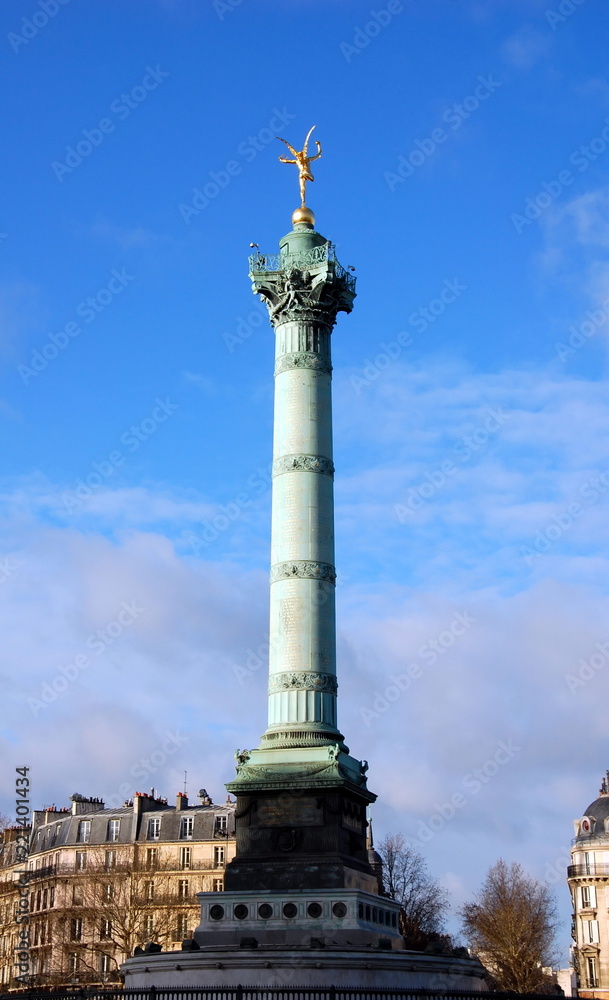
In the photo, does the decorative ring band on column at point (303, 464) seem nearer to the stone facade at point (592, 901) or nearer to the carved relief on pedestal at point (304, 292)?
the carved relief on pedestal at point (304, 292)

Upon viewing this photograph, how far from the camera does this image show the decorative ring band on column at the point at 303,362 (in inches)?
1666

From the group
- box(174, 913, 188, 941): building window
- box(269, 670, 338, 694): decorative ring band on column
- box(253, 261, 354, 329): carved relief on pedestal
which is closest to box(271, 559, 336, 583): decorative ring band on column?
box(269, 670, 338, 694): decorative ring band on column

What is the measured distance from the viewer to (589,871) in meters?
79.0

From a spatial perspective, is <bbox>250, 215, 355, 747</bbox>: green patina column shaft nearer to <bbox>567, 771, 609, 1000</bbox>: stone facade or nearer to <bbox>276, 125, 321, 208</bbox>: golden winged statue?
<bbox>276, 125, 321, 208</bbox>: golden winged statue

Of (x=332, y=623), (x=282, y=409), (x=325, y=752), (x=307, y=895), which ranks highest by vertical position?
(x=282, y=409)

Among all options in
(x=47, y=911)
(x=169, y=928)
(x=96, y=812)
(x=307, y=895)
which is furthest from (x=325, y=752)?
(x=96, y=812)

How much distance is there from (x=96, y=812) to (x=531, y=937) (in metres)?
26.5

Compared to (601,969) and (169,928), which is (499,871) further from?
(169,928)

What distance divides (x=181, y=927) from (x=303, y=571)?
3257cm

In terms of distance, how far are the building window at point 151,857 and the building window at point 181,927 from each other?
3.01m

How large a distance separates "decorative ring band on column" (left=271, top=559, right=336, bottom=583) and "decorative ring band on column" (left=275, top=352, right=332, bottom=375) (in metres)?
6.95

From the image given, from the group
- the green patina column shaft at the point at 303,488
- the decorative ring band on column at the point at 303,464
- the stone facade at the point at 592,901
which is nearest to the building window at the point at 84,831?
the stone facade at the point at 592,901

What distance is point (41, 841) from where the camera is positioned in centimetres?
7694

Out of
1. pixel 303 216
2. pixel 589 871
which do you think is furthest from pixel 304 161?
pixel 589 871
